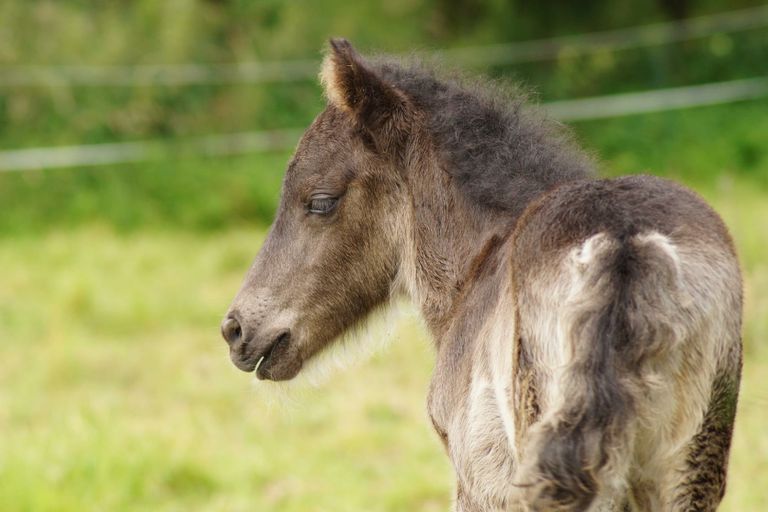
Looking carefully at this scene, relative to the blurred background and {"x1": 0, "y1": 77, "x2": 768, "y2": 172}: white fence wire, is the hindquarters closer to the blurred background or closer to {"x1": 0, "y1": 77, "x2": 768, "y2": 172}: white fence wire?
the blurred background

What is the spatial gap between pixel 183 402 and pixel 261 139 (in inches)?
199

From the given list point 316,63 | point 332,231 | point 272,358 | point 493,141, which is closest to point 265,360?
point 272,358

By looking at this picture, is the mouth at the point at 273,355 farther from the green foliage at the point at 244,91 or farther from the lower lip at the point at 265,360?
the green foliage at the point at 244,91

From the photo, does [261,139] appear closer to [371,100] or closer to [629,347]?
[371,100]

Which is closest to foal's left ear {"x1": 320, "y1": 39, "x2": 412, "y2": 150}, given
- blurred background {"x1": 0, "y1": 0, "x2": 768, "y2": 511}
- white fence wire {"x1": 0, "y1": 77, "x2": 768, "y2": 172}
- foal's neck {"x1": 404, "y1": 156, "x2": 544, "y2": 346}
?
foal's neck {"x1": 404, "y1": 156, "x2": 544, "y2": 346}

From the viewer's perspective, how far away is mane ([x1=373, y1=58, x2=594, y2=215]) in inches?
132

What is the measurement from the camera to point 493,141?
3.44 metres

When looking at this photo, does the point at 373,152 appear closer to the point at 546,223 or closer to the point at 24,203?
the point at 546,223

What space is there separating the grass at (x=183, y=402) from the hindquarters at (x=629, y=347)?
163 cm

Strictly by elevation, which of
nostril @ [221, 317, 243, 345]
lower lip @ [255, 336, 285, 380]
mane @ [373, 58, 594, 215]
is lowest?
lower lip @ [255, 336, 285, 380]

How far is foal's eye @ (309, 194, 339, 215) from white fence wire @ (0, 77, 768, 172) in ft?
22.5

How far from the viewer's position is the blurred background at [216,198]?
5.54m

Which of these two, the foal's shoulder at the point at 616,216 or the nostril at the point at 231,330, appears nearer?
the foal's shoulder at the point at 616,216

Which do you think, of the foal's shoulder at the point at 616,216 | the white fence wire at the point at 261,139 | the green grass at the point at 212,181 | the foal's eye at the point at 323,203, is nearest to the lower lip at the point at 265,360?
the foal's eye at the point at 323,203
